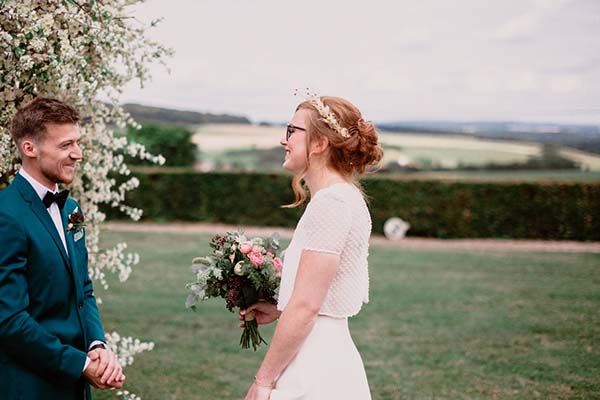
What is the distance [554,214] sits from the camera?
59.9 ft

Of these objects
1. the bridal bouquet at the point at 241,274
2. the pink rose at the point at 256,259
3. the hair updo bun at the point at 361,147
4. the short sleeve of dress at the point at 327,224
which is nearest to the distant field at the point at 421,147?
the bridal bouquet at the point at 241,274

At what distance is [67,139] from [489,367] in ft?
19.1

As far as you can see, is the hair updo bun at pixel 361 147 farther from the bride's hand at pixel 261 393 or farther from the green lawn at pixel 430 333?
the green lawn at pixel 430 333

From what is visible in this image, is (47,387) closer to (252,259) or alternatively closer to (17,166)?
(252,259)

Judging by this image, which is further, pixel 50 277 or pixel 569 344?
pixel 569 344

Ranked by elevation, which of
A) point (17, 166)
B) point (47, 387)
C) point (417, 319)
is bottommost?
point (417, 319)

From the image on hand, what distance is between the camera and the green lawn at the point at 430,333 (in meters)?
6.75

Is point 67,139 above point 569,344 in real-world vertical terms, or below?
above

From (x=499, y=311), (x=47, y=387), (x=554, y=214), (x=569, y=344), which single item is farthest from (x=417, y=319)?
(x=554, y=214)

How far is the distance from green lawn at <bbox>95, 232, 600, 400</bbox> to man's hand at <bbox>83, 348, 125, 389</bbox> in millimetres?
3668

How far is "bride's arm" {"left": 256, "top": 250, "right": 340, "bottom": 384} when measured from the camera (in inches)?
101

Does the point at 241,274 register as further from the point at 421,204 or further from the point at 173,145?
the point at 173,145

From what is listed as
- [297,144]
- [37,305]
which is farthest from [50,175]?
[297,144]

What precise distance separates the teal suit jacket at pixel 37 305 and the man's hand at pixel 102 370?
54mm
